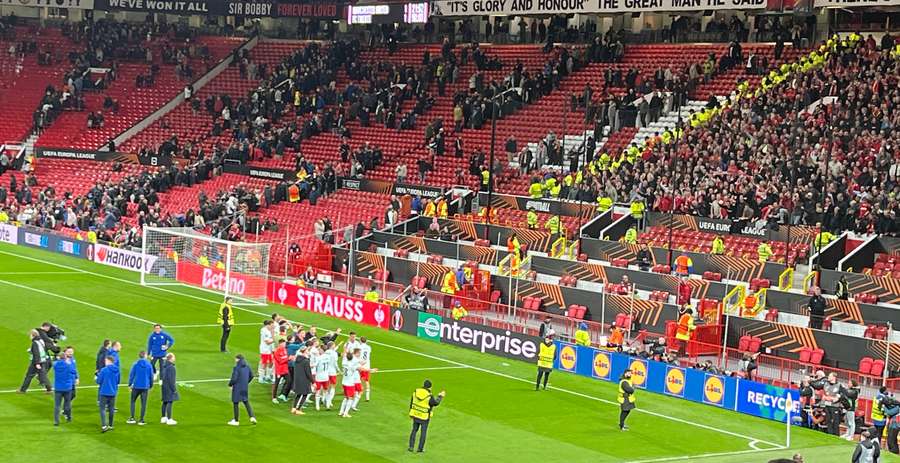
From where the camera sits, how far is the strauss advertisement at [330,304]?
137 ft

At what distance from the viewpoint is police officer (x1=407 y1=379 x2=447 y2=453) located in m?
25.5

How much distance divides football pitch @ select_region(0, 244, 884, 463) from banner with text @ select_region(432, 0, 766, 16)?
2183 centimetres

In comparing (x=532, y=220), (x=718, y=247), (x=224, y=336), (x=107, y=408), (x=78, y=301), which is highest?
(x=718, y=247)

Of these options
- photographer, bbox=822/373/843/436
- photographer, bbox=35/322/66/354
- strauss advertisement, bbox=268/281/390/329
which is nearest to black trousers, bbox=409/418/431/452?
photographer, bbox=35/322/66/354

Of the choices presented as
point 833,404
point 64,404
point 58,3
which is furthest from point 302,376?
point 58,3

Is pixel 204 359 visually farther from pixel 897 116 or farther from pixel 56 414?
pixel 897 116

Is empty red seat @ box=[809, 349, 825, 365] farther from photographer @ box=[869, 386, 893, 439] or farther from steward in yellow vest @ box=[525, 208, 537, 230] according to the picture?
steward in yellow vest @ box=[525, 208, 537, 230]

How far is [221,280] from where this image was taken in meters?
45.8

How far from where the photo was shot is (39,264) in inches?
2046

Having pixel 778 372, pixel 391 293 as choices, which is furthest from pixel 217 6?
pixel 778 372

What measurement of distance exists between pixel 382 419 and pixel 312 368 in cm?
193

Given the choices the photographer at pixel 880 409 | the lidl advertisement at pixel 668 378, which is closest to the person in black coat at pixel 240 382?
the lidl advertisement at pixel 668 378

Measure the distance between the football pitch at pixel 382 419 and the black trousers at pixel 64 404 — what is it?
22 centimetres

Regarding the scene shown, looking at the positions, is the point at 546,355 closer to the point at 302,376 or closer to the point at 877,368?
the point at 302,376
